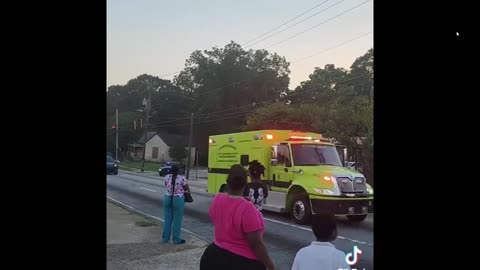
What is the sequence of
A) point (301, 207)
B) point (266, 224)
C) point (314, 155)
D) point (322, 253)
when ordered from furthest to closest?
1. point (314, 155)
2. point (301, 207)
3. point (266, 224)
4. point (322, 253)

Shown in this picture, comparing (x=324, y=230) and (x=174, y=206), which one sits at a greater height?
(x=324, y=230)

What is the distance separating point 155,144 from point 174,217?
4.82ft

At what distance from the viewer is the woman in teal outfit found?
18.5 ft

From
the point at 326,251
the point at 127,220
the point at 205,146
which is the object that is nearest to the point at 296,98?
the point at 205,146

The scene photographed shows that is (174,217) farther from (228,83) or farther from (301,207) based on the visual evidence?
(228,83)

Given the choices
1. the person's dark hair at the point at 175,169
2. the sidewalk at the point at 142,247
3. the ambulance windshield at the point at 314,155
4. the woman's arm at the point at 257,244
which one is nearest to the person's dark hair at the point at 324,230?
the woman's arm at the point at 257,244

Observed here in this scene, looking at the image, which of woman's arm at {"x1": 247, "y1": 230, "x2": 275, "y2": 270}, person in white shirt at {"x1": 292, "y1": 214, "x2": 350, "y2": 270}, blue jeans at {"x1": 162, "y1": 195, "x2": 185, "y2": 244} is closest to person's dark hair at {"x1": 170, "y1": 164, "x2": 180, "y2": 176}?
blue jeans at {"x1": 162, "y1": 195, "x2": 185, "y2": 244}

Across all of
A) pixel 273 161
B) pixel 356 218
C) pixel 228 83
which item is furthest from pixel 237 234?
pixel 273 161

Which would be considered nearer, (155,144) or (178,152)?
(155,144)

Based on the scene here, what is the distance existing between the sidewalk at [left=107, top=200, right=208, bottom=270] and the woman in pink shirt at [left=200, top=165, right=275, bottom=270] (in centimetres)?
161

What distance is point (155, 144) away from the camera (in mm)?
4703
